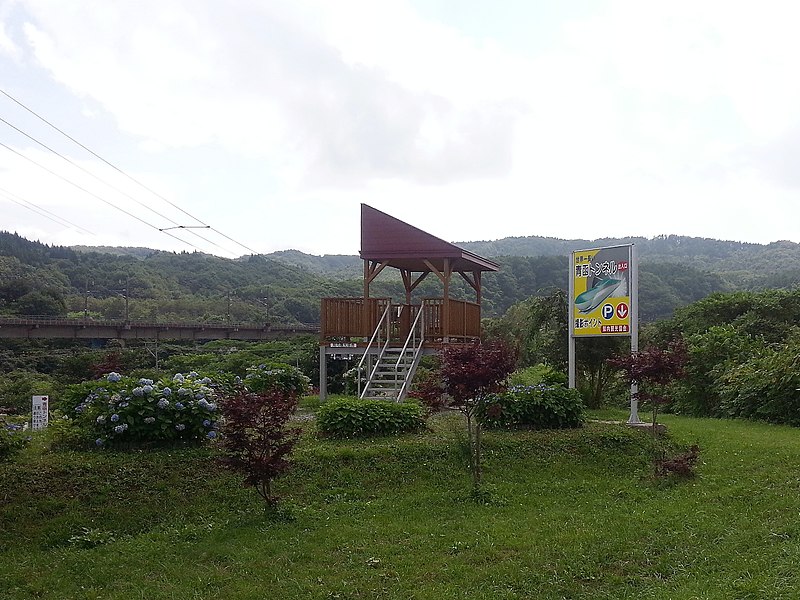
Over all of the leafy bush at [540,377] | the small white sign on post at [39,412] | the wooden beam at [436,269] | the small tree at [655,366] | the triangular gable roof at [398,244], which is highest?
the triangular gable roof at [398,244]

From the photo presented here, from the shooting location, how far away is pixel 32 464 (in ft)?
23.4

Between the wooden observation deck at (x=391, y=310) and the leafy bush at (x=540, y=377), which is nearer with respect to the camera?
the leafy bush at (x=540, y=377)

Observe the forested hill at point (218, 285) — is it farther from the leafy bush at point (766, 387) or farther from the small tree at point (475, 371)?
the small tree at point (475, 371)

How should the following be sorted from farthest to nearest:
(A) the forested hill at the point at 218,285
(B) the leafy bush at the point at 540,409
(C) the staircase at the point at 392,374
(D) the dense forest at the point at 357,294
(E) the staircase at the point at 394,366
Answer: (A) the forested hill at the point at 218,285
(D) the dense forest at the point at 357,294
(E) the staircase at the point at 394,366
(C) the staircase at the point at 392,374
(B) the leafy bush at the point at 540,409

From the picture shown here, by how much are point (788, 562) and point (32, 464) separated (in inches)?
266

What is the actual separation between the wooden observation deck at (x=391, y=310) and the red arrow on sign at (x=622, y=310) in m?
3.76

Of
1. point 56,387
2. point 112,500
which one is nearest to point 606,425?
point 112,500

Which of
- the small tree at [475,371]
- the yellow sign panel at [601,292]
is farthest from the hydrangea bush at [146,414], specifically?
the yellow sign panel at [601,292]

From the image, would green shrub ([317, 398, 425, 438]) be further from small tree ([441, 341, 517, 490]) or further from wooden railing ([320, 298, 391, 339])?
wooden railing ([320, 298, 391, 339])

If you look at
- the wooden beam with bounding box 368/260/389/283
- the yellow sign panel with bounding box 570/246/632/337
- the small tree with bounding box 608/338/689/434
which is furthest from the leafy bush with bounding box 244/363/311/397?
the small tree with bounding box 608/338/689/434

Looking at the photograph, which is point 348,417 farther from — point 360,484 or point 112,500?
point 112,500

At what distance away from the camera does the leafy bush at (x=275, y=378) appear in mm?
12484

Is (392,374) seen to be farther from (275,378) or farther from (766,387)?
(766,387)

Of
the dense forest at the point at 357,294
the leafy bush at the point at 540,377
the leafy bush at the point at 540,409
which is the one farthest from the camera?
the dense forest at the point at 357,294
